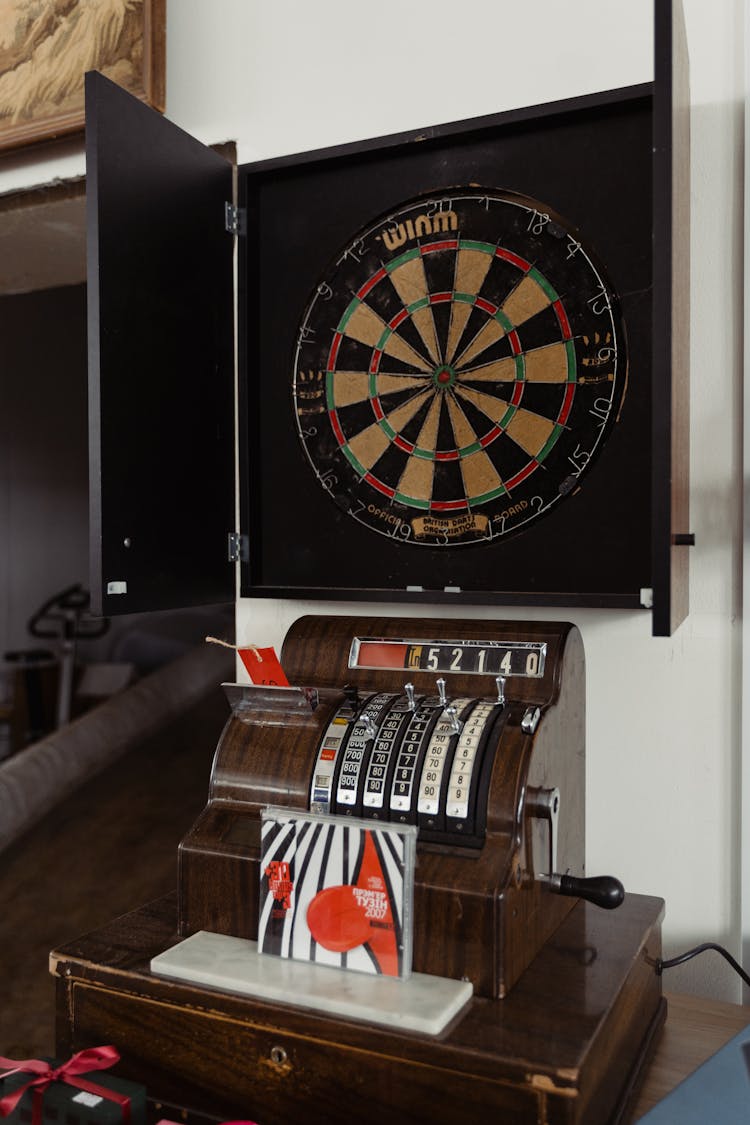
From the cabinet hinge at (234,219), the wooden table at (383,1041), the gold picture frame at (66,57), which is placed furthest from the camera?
the gold picture frame at (66,57)

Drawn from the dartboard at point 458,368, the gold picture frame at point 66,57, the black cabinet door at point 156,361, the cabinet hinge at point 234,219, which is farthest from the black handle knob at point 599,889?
the gold picture frame at point 66,57

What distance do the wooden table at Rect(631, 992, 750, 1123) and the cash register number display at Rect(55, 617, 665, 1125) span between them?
30mm

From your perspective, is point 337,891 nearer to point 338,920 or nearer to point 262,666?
point 338,920

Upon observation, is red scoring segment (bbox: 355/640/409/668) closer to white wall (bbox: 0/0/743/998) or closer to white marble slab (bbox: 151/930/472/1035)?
white wall (bbox: 0/0/743/998)

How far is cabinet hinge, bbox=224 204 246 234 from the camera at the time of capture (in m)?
1.79

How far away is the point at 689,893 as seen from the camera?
157cm

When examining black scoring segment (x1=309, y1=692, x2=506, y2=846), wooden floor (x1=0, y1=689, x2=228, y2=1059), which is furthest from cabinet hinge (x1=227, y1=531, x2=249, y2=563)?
wooden floor (x1=0, y1=689, x2=228, y2=1059)

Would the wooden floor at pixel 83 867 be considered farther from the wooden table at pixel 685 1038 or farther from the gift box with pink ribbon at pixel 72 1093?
the wooden table at pixel 685 1038

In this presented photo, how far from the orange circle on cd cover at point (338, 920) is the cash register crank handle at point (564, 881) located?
257 millimetres

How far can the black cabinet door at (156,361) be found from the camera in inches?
56.2

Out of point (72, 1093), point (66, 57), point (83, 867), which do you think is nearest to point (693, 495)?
point (72, 1093)

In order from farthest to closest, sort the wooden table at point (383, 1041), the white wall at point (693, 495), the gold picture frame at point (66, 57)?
the gold picture frame at point (66, 57)
the white wall at point (693, 495)
the wooden table at point (383, 1041)

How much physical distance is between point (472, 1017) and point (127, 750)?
268 cm

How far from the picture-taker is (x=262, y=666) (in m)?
1.47
